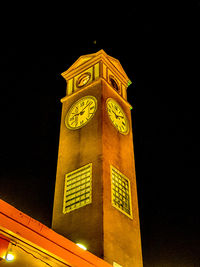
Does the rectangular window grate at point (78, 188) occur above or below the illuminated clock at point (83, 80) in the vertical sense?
below

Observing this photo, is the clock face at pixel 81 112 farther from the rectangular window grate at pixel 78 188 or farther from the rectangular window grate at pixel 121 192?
the rectangular window grate at pixel 121 192

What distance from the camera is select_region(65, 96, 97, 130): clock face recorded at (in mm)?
17422

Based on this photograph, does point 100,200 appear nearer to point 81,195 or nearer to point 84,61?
point 81,195

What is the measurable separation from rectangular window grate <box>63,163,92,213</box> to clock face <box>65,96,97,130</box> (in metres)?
2.64

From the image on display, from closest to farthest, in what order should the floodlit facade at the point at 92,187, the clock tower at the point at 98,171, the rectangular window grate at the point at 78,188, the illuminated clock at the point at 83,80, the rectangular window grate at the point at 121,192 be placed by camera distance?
1. the floodlit facade at the point at 92,187
2. the clock tower at the point at 98,171
3. the rectangular window grate at the point at 78,188
4. the rectangular window grate at the point at 121,192
5. the illuminated clock at the point at 83,80

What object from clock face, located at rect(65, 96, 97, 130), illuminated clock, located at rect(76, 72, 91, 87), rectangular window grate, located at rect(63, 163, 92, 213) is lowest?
rectangular window grate, located at rect(63, 163, 92, 213)

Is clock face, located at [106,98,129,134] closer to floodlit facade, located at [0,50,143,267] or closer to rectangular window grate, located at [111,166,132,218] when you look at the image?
floodlit facade, located at [0,50,143,267]

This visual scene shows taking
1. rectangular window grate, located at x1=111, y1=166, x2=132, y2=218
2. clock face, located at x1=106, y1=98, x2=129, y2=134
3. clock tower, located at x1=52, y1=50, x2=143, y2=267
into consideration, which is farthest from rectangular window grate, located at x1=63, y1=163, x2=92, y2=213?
clock face, located at x1=106, y1=98, x2=129, y2=134

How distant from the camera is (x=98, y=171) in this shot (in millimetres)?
14891

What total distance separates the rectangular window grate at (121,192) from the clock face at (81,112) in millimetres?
3148

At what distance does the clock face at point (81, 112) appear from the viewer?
1742cm

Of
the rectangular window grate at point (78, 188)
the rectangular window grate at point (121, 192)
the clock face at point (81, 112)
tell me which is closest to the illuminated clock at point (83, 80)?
the clock face at point (81, 112)

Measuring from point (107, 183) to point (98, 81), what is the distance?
237 inches

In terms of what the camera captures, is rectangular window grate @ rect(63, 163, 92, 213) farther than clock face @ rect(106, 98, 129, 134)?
No
